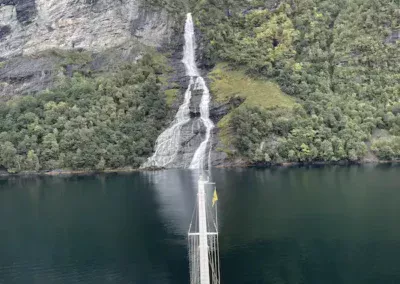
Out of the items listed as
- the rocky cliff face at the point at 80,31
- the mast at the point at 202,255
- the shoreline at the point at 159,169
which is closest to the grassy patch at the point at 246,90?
the shoreline at the point at 159,169

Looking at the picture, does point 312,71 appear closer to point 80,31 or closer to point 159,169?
point 159,169

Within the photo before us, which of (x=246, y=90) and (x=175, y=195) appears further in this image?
(x=246, y=90)

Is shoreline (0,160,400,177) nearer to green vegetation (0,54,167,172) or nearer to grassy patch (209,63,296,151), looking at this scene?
green vegetation (0,54,167,172)

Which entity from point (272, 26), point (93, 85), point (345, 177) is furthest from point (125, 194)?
point (272, 26)

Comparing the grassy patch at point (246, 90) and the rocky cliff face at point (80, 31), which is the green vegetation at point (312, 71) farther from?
the rocky cliff face at point (80, 31)

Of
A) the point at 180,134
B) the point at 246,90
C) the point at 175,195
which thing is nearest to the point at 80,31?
the point at 180,134

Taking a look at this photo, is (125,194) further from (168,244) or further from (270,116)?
(270,116)
